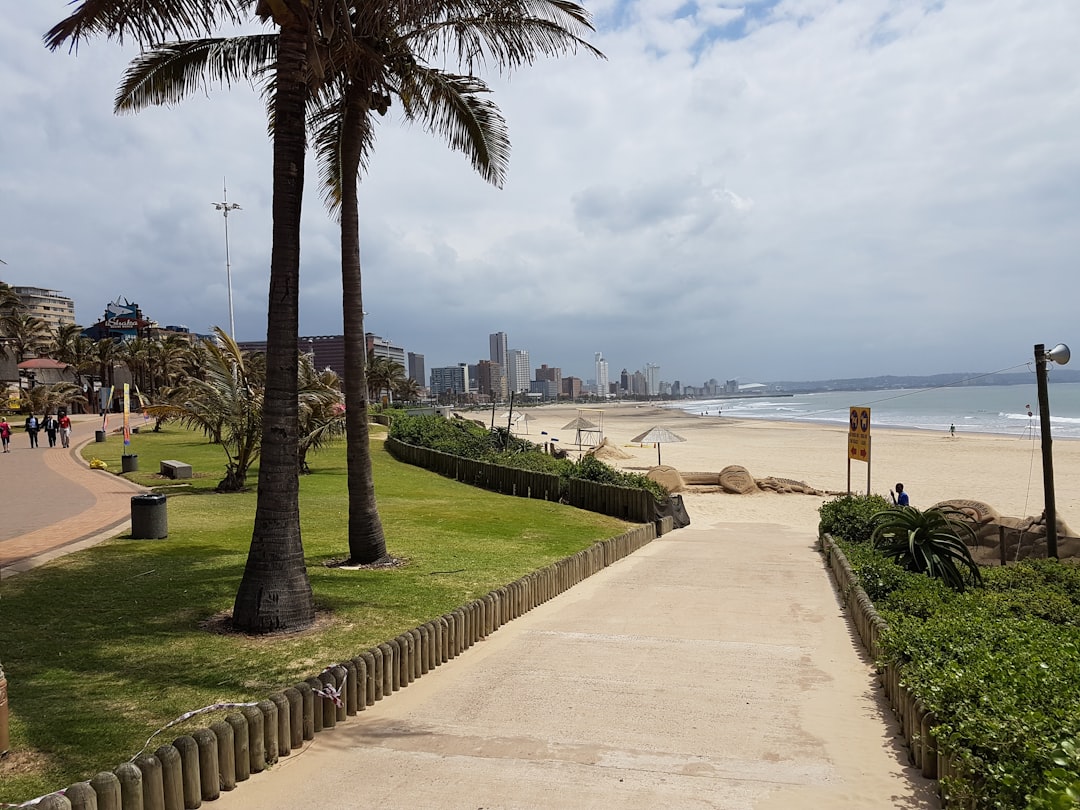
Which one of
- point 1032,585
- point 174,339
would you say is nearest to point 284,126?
point 1032,585

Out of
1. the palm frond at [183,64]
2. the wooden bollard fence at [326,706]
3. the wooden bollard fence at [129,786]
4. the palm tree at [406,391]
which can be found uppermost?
the palm frond at [183,64]

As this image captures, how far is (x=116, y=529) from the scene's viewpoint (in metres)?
13.0

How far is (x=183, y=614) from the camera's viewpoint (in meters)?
8.04

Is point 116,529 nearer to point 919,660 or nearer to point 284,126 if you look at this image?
point 284,126

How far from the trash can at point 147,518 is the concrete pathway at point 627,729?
684 centimetres

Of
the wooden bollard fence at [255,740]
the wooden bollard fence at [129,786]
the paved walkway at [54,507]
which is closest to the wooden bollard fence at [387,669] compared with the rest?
the wooden bollard fence at [255,740]

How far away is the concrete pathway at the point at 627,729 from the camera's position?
15.0ft

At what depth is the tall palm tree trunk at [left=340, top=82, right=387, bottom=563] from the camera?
10.9 m

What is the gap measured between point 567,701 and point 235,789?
2.52 m

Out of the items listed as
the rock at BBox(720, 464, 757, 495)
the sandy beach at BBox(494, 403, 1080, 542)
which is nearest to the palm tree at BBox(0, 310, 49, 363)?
the sandy beach at BBox(494, 403, 1080, 542)

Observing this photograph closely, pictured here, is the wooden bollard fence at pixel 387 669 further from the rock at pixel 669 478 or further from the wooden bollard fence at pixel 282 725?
the rock at pixel 669 478

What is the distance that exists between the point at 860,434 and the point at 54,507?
18.3m

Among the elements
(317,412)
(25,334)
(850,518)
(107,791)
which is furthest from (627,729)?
(25,334)

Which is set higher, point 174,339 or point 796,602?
point 174,339
